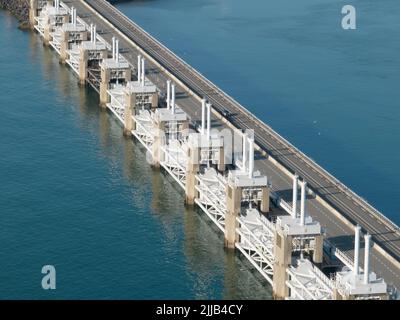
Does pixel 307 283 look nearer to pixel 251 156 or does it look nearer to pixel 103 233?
pixel 251 156

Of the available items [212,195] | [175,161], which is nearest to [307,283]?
[212,195]

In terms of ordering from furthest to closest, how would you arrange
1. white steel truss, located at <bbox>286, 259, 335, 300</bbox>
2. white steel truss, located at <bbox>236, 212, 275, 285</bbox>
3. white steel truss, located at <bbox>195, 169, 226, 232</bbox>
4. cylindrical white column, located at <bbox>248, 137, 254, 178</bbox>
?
1. white steel truss, located at <bbox>195, 169, 226, 232</bbox>
2. cylindrical white column, located at <bbox>248, 137, 254, 178</bbox>
3. white steel truss, located at <bbox>236, 212, 275, 285</bbox>
4. white steel truss, located at <bbox>286, 259, 335, 300</bbox>

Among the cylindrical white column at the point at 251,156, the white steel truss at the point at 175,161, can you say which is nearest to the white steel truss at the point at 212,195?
the cylindrical white column at the point at 251,156

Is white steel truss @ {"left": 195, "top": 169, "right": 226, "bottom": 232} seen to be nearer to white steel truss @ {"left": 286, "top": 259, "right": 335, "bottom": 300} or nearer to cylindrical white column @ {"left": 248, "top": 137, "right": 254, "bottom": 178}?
cylindrical white column @ {"left": 248, "top": 137, "right": 254, "bottom": 178}

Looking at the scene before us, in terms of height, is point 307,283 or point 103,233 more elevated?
point 103,233

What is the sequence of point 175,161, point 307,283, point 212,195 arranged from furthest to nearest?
point 175,161 → point 212,195 → point 307,283

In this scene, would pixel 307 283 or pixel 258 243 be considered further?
pixel 258 243

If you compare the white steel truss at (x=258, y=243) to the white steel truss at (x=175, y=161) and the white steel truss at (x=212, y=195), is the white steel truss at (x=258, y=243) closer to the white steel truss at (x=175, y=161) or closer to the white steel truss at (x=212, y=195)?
the white steel truss at (x=212, y=195)

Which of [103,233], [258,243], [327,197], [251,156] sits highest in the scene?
[251,156]

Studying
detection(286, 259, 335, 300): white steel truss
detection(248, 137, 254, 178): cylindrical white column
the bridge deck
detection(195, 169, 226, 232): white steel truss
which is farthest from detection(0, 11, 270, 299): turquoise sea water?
the bridge deck
